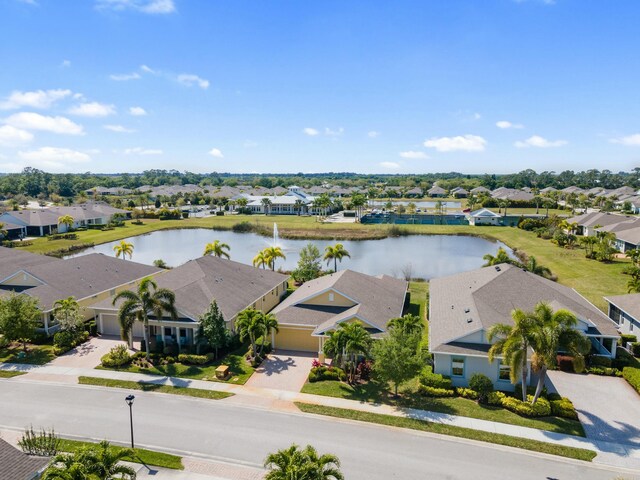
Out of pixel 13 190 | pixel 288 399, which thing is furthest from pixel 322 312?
pixel 13 190

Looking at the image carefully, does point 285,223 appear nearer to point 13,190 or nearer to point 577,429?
point 577,429

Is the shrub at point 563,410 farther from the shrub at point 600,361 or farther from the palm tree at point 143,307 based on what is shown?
the palm tree at point 143,307

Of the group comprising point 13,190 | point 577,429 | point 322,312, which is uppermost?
point 13,190

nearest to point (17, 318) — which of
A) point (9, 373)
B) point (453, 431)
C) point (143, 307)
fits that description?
point (9, 373)

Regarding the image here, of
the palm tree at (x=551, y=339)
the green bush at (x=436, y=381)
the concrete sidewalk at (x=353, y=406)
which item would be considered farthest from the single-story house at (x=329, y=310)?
the palm tree at (x=551, y=339)

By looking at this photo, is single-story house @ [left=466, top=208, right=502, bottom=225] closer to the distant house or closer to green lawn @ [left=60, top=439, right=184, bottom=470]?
the distant house

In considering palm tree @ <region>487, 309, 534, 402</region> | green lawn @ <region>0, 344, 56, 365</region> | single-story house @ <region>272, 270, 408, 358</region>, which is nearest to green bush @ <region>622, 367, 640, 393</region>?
palm tree @ <region>487, 309, 534, 402</region>
